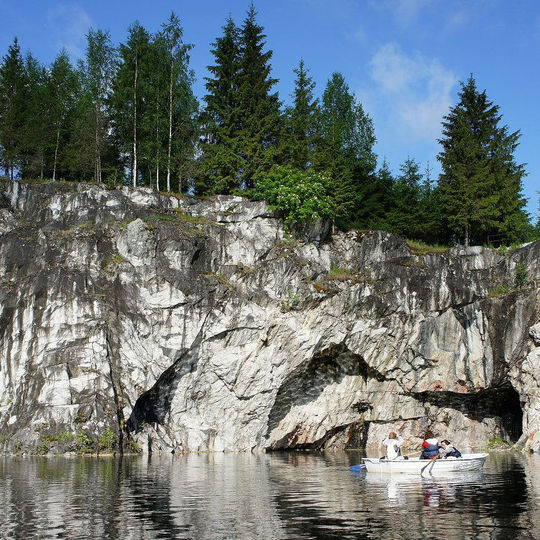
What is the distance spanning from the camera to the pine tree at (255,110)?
51.5 meters

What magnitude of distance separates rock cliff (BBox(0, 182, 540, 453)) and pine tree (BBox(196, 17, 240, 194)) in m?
5.53

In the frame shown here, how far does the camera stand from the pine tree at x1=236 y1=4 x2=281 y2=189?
5150cm

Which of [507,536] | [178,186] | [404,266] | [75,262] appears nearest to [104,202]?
[75,262]

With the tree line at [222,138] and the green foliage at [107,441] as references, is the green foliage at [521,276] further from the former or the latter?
the green foliage at [107,441]

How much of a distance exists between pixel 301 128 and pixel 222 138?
24.0 ft

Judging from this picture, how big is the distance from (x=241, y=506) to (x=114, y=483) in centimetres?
774

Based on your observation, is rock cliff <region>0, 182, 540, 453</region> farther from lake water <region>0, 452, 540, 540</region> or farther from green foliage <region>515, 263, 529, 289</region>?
lake water <region>0, 452, 540, 540</region>

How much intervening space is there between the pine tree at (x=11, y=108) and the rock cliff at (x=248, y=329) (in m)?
8.98

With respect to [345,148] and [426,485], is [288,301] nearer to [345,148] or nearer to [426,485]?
[426,485]

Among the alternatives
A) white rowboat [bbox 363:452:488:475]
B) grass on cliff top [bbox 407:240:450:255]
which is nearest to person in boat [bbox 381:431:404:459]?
white rowboat [bbox 363:452:488:475]

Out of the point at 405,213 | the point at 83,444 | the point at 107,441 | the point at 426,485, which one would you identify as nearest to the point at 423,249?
the point at 405,213

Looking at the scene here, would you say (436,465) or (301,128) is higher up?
Result: (301,128)

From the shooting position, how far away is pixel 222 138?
172 ft

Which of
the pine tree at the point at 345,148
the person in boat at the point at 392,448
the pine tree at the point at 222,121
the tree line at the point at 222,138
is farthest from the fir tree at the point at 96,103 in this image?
the person in boat at the point at 392,448
